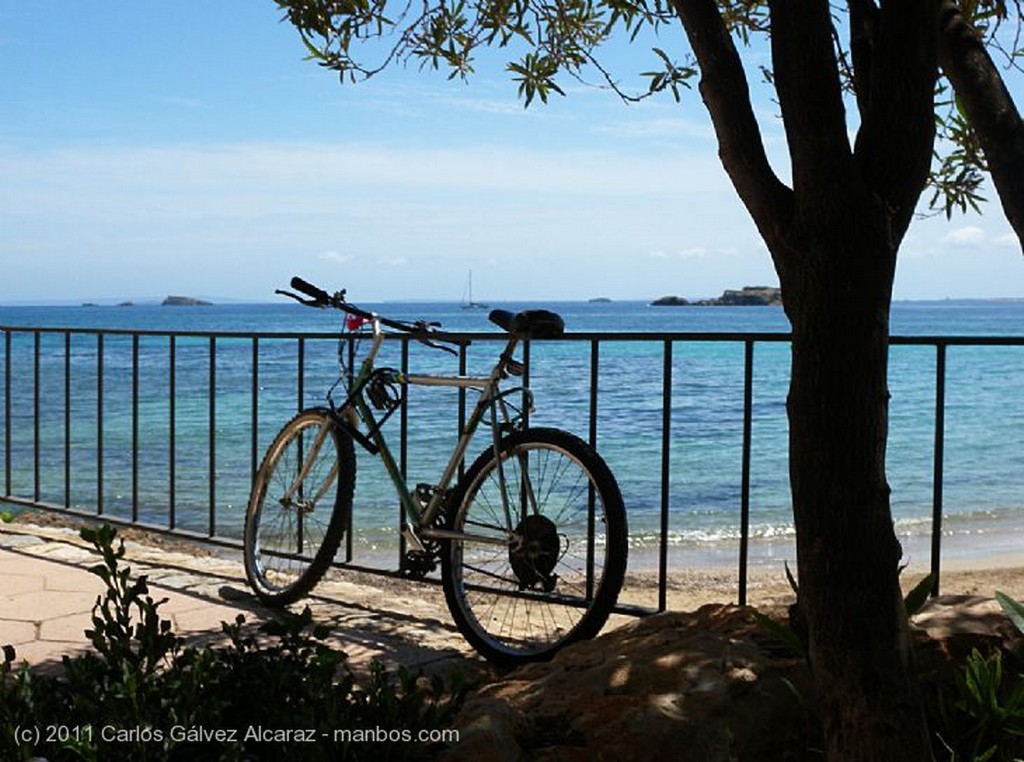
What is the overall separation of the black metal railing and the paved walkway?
176mm

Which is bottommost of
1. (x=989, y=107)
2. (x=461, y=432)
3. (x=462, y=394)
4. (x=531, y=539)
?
(x=531, y=539)

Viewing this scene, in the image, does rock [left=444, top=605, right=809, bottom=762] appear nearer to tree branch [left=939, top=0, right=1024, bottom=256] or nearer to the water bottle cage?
tree branch [left=939, top=0, right=1024, bottom=256]

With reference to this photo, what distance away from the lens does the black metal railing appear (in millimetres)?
3846

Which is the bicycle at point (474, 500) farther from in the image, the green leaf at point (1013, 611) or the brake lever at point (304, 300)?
the green leaf at point (1013, 611)

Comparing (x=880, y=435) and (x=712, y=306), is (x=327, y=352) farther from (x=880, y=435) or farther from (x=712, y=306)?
(x=712, y=306)

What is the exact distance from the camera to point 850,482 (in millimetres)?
1982

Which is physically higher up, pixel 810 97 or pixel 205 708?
pixel 810 97

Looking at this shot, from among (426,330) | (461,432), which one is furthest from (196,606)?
(426,330)

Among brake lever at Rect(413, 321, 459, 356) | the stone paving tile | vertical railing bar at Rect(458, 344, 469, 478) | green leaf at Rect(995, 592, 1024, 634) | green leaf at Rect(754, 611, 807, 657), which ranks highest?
brake lever at Rect(413, 321, 459, 356)

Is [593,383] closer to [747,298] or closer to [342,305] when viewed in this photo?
[342,305]

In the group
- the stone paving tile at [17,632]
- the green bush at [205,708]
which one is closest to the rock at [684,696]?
the green bush at [205,708]

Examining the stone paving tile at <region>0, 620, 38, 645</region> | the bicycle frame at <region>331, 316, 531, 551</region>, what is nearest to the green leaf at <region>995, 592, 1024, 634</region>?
the bicycle frame at <region>331, 316, 531, 551</region>

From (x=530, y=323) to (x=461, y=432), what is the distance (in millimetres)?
501

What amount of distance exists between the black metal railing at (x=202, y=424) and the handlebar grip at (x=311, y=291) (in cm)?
31
